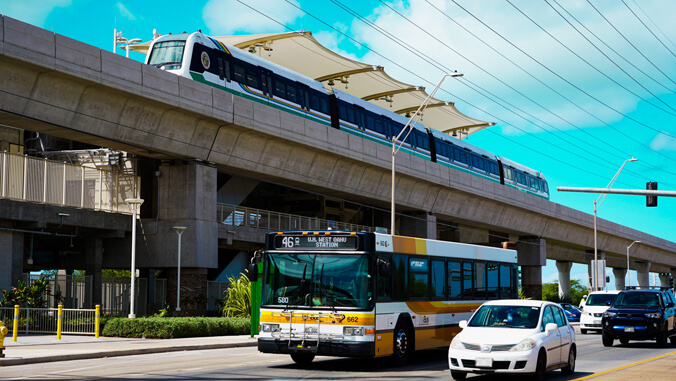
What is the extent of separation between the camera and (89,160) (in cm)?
3897

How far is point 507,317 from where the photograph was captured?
15789 mm

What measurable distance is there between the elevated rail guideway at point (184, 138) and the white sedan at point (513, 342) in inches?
681

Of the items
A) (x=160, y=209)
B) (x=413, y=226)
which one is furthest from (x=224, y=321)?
(x=413, y=226)

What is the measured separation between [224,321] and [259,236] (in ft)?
31.1

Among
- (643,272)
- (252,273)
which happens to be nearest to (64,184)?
(252,273)

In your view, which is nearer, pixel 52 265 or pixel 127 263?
pixel 127 263

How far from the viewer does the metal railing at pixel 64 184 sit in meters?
29.9

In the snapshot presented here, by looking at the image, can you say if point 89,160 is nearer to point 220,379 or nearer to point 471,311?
point 471,311

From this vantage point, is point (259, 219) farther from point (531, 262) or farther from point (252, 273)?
point (531, 262)

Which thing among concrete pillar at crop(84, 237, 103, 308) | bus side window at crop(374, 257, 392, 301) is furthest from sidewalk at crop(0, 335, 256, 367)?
bus side window at crop(374, 257, 392, 301)

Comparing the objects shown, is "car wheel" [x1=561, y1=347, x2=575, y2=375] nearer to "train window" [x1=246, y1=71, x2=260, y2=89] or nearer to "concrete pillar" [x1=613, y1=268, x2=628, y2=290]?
"train window" [x1=246, y1=71, x2=260, y2=89]

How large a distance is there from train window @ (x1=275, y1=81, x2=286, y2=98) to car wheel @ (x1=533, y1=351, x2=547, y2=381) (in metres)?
24.2

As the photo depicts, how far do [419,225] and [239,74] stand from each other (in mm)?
20972

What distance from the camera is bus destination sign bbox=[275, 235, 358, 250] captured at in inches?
660
